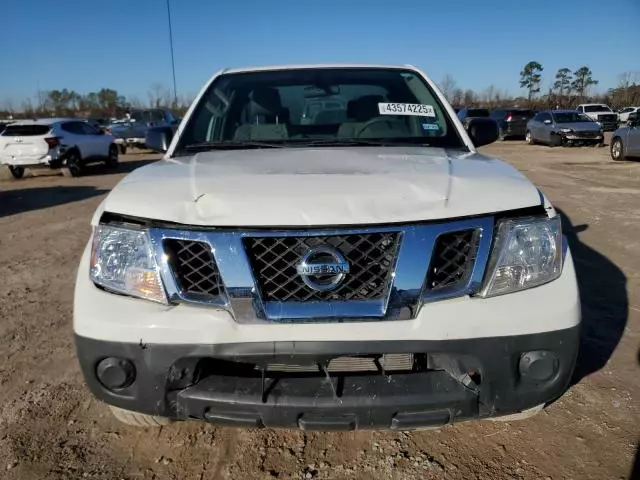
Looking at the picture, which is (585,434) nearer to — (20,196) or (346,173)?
(346,173)

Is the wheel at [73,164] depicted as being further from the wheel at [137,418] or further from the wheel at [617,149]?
the wheel at [617,149]

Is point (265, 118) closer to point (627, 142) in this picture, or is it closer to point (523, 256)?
point (523, 256)

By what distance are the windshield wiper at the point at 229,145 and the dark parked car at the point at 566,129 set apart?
70.7ft

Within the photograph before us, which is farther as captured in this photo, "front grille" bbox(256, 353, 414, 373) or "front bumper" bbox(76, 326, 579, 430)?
"front grille" bbox(256, 353, 414, 373)

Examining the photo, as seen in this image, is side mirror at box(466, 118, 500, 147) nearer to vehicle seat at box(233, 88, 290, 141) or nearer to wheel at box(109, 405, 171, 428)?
vehicle seat at box(233, 88, 290, 141)

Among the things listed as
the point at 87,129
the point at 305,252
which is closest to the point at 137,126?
the point at 87,129

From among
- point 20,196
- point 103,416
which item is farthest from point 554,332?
point 20,196

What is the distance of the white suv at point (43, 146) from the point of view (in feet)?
43.3

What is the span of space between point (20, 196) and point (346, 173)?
35.8 ft

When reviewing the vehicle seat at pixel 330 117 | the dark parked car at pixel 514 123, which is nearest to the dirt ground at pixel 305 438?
the vehicle seat at pixel 330 117

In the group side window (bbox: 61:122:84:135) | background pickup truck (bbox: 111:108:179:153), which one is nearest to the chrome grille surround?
side window (bbox: 61:122:84:135)

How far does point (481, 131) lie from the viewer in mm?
3195

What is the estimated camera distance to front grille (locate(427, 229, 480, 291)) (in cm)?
177

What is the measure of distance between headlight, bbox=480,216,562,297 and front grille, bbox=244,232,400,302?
1.23 ft
